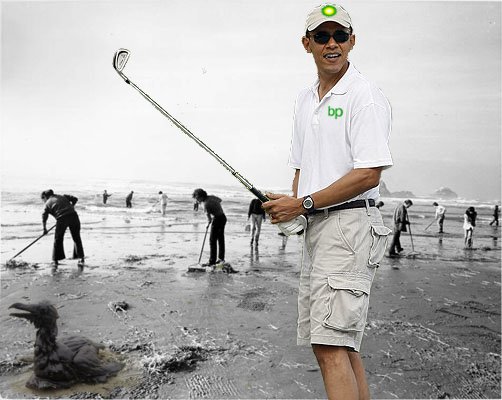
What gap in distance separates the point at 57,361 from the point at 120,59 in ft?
7.51

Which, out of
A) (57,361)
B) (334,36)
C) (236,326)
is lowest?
(236,326)

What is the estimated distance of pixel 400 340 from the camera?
168 inches

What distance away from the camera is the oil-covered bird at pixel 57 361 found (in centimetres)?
326

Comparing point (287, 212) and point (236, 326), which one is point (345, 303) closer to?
point (287, 212)

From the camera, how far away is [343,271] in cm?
143

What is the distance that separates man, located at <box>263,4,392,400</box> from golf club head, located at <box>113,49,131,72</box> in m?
0.77

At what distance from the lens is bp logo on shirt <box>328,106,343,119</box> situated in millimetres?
1458

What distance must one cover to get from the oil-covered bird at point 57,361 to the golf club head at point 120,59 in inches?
79.7

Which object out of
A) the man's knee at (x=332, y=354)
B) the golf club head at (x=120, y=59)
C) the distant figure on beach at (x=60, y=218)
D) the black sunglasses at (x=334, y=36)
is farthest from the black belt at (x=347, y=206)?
the distant figure on beach at (x=60, y=218)

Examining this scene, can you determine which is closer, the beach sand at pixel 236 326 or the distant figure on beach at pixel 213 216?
the beach sand at pixel 236 326

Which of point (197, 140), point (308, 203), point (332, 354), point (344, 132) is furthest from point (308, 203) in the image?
point (197, 140)

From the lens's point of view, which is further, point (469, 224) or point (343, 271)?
point (469, 224)

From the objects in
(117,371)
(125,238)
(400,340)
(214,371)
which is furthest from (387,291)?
(125,238)

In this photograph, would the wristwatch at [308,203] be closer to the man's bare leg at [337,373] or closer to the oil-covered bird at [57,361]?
the man's bare leg at [337,373]
